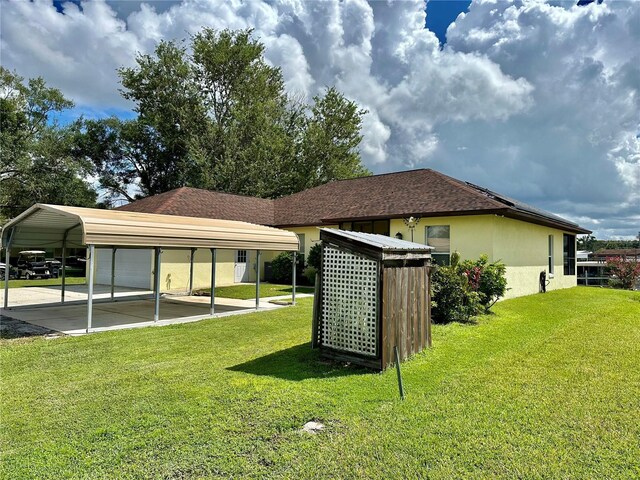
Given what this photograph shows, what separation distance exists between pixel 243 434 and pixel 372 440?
113cm

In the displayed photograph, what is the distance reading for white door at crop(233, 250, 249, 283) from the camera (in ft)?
65.8

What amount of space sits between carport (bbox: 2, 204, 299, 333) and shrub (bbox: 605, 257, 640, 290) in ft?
63.8

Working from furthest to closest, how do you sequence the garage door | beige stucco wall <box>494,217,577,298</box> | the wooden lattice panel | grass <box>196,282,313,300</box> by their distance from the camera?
the garage door, grass <box>196,282,313,300</box>, beige stucco wall <box>494,217,577,298</box>, the wooden lattice panel

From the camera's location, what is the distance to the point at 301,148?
35531 millimetres

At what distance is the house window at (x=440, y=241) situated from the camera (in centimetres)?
1468

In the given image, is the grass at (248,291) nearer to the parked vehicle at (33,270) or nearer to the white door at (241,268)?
the white door at (241,268)

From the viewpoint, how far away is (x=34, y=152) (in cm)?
2844

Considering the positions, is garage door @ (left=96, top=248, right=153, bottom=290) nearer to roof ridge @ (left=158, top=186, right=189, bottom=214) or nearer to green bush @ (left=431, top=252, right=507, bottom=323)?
roof ridge @ (left=158, top=186, right=189, bottom=214)

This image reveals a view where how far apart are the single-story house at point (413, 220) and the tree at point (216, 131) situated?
9.13 meters

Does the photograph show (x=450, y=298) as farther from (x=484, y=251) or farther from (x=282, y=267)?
(x=282, y=267)

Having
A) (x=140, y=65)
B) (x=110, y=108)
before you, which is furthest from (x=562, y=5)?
(x=110, y=108)

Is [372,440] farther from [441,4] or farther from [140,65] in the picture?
[140,65]

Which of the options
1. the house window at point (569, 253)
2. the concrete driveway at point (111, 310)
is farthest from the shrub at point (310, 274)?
the house window at point (569, 253)

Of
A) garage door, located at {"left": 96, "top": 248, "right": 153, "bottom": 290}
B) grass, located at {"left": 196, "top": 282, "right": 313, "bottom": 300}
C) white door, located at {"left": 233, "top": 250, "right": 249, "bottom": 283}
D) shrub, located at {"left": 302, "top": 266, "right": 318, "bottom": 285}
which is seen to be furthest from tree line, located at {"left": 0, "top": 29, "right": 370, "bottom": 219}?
grass, located at {"left": 196, "top": 282, "right": 313, "bottom": 300}
